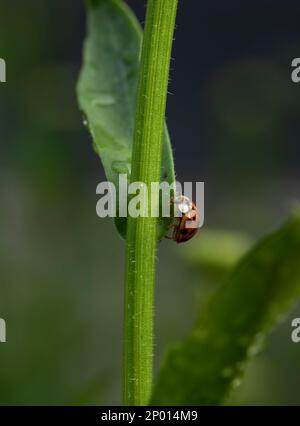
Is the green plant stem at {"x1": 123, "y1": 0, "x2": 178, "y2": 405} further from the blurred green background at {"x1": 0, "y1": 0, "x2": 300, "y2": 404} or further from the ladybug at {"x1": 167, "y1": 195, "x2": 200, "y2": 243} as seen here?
the blurred green background at {"x1": 0, "y1": 0, "x2": 300, "y2": 404}

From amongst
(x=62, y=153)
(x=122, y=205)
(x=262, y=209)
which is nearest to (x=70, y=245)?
(x=62, y=153)

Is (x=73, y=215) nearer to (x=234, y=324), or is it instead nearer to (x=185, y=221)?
(x=185, y=221)

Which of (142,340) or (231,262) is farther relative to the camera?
(231,262)

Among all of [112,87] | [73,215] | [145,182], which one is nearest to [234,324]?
[145,182]

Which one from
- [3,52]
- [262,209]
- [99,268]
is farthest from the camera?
[99,268]

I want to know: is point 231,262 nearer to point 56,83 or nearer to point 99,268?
point 56,83

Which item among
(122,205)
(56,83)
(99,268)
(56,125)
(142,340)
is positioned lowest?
(142,340)
